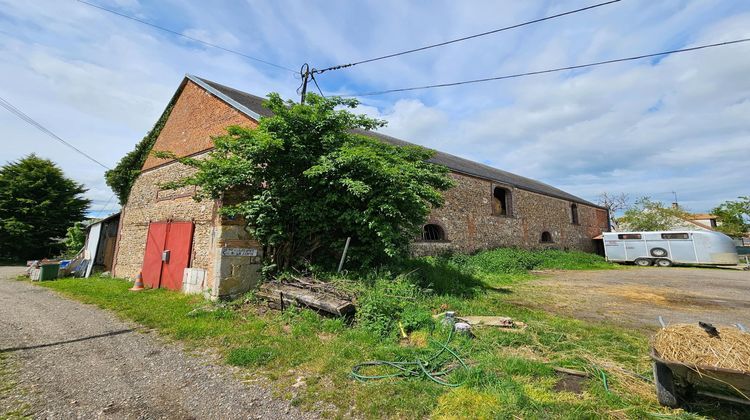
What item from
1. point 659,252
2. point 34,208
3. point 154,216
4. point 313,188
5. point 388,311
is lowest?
point 388,311

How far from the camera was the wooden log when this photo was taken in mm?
5298

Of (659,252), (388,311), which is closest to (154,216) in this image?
(388,311)

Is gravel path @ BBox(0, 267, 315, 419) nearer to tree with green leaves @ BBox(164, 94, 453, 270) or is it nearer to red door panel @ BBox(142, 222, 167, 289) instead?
tree with green leaves @ BBox(164, 94, 453, 270)

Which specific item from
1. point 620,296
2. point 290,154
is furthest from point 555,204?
point 290,154

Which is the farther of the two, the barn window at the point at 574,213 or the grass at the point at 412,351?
the barn window at the point at 574,213

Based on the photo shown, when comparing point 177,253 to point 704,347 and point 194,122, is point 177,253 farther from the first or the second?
point 704,347

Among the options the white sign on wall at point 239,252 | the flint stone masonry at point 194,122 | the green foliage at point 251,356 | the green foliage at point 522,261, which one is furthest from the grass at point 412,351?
the green foliage at point 522,261

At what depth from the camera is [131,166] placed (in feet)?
46.7

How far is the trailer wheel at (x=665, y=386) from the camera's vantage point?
2.71 metres

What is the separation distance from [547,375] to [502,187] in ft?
54.3

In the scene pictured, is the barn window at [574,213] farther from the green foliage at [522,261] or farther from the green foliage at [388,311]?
the green foliage at [388,311]

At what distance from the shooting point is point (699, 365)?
2414 mm

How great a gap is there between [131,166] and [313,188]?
12.1m

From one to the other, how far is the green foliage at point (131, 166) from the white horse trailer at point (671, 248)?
27.0m
